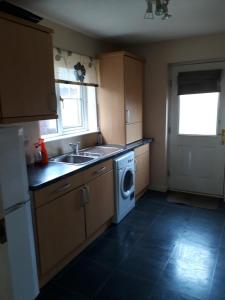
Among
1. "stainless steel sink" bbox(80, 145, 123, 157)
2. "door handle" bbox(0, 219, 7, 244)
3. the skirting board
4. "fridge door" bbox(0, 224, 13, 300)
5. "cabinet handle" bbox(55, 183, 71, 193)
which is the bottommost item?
the skirting board

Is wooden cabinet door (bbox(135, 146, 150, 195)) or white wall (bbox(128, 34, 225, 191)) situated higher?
white wall (bbox(128, 34, 225, 191))

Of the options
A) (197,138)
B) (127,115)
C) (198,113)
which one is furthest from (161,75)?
(197,138)

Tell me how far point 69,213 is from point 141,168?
1.75 m

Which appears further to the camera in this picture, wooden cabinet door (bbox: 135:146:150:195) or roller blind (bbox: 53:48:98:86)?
wooden cabinet door (bbox: 135:146:150:195)

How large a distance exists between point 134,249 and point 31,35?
2.24 meters

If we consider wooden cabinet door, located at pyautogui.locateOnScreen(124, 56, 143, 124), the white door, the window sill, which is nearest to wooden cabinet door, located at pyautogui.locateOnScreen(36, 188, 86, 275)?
the window sill

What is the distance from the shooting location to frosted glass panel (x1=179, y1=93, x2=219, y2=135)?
3.59 meters

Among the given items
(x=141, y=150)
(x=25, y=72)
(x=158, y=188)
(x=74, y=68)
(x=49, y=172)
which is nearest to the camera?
(x=25, y=72)

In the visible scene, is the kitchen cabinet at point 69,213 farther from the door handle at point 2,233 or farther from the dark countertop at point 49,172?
the door handle at point 2,233

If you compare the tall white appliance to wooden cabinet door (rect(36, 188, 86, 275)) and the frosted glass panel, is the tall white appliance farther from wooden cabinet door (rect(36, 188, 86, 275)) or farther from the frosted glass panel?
the frosted glass panel

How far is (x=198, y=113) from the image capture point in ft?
12.2

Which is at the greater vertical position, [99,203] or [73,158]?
[73,158]

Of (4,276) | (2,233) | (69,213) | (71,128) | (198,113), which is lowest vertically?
(4,276)

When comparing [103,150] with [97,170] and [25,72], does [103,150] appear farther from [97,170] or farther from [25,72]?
[25,72]
